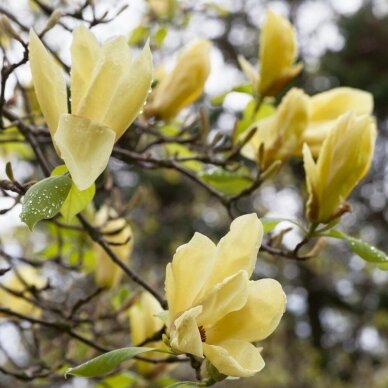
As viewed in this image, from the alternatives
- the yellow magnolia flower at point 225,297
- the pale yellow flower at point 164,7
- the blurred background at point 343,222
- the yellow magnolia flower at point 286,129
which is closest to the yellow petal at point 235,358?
the yellow magnolia flower at point 225,297

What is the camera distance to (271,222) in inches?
34.2

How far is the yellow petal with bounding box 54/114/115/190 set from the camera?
591 millimetres

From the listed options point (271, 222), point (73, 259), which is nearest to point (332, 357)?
point (73, 259)

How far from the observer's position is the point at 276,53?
3.53 feet

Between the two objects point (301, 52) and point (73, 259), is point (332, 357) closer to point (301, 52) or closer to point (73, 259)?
point (301, 52)

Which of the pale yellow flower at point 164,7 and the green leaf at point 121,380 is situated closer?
the green leaf at point 121,380

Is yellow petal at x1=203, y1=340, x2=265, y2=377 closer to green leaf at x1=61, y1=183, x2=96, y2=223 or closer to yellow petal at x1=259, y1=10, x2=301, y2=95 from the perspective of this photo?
green leaf at x1=61, y1=183, x2=96, y2=223

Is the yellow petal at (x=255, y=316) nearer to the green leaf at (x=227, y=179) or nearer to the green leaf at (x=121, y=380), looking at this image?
the green leaf at (x=227, y=179)

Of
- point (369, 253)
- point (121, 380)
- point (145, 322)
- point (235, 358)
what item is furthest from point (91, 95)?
point (121, 380)

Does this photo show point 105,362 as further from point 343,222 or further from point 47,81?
point 343,222

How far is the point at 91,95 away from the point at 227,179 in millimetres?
469

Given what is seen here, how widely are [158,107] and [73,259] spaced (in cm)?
50

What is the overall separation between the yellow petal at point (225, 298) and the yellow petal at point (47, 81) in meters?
0.21

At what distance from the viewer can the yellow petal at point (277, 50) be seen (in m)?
1.07
